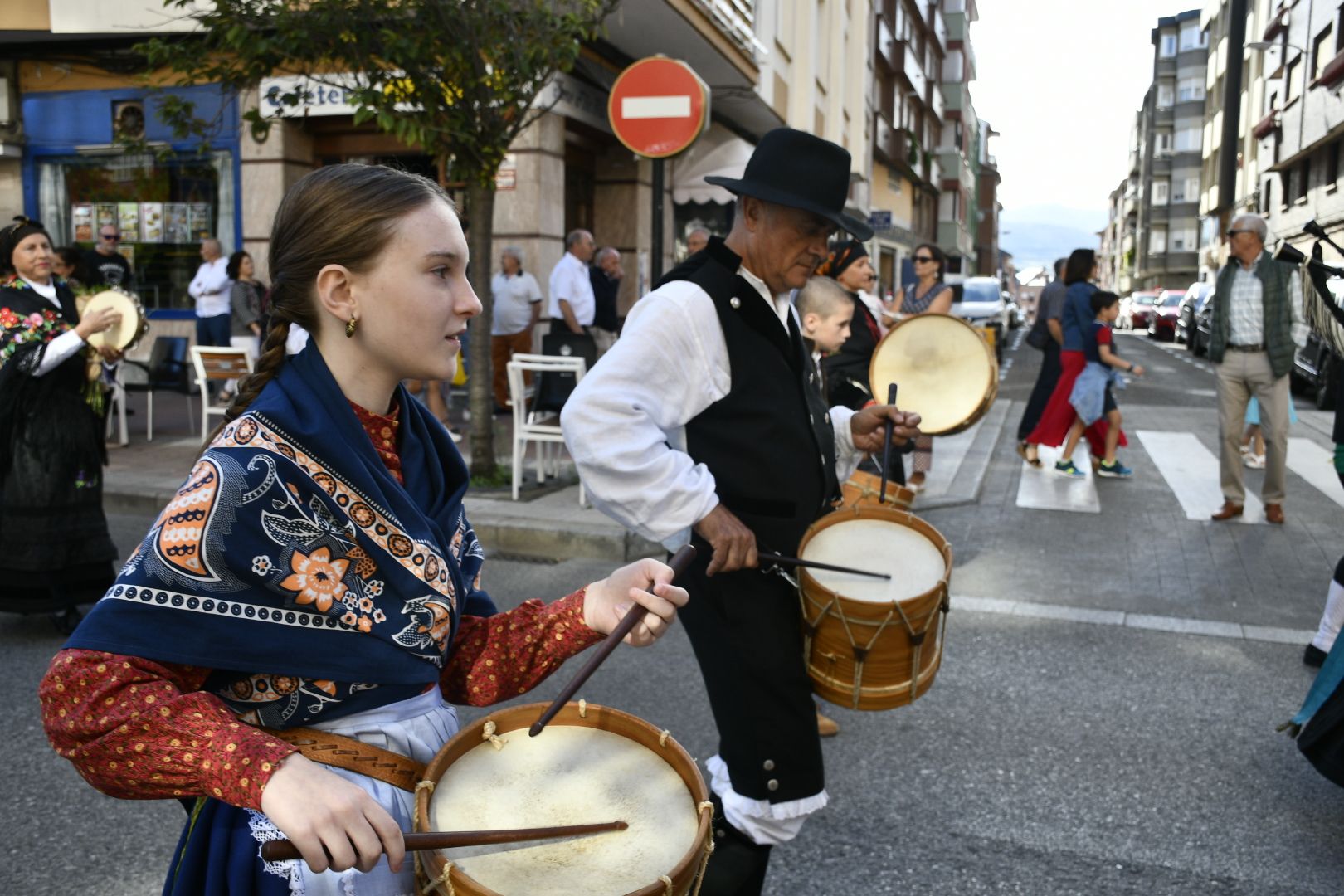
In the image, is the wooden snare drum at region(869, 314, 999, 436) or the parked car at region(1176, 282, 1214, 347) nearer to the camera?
the wooden snare drum at region(869, 314, 999, 436)

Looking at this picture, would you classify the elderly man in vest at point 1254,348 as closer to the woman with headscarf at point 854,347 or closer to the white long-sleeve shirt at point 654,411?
the woman with headscarf at point 854,347

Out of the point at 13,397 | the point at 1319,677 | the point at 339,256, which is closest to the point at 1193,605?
the point at 1319,677

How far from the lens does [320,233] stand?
5.10 ft

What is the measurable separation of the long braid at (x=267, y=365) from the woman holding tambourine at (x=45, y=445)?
13.1ft

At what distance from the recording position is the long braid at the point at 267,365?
1619 millimetres

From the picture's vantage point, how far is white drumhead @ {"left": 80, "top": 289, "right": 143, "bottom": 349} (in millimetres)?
6230

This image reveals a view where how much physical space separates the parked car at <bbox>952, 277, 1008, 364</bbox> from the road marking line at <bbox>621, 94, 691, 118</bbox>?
1751 cm

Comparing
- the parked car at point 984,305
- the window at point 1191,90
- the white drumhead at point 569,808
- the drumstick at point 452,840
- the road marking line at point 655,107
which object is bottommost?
the white drumhead at point 569,808

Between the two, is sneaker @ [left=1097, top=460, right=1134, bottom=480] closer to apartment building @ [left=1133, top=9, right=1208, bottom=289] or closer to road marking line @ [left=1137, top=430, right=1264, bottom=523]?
road marking line @ [left=1137, top=430, right=1264, bottom=523]

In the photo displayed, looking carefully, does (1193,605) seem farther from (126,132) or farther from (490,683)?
(126,132)

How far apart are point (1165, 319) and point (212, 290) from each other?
33.2 meters

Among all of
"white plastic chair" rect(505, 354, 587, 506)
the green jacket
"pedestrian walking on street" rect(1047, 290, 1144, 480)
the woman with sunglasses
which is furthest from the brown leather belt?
"pedestrian walking on street" rect(1047, 290, 1144, 480)

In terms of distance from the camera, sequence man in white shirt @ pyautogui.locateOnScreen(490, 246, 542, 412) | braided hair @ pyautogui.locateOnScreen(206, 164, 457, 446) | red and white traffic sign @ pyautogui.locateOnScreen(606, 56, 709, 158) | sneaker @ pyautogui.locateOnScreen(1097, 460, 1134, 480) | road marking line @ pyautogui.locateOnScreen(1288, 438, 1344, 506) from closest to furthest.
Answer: braided hair @ pyautogui.locateOnScreen(206, 164, 457, 446) < red and white traffic sign @ pyautogui.locateOnScreen(606, 56, 709, 158) < road marking line @ pyautogui.locateOnScreen(1288, 438, 1344, 506) < sneaker @ pyautogui.locateOnScreen(1097, 460, 1134, 480) < man in white shirt @ pyautogui.locateOnScreen(490, 246, 542, 412)

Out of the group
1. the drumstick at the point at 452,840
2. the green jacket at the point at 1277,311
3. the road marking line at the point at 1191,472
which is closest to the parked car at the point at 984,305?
the road marking line at the point at 1191,472
